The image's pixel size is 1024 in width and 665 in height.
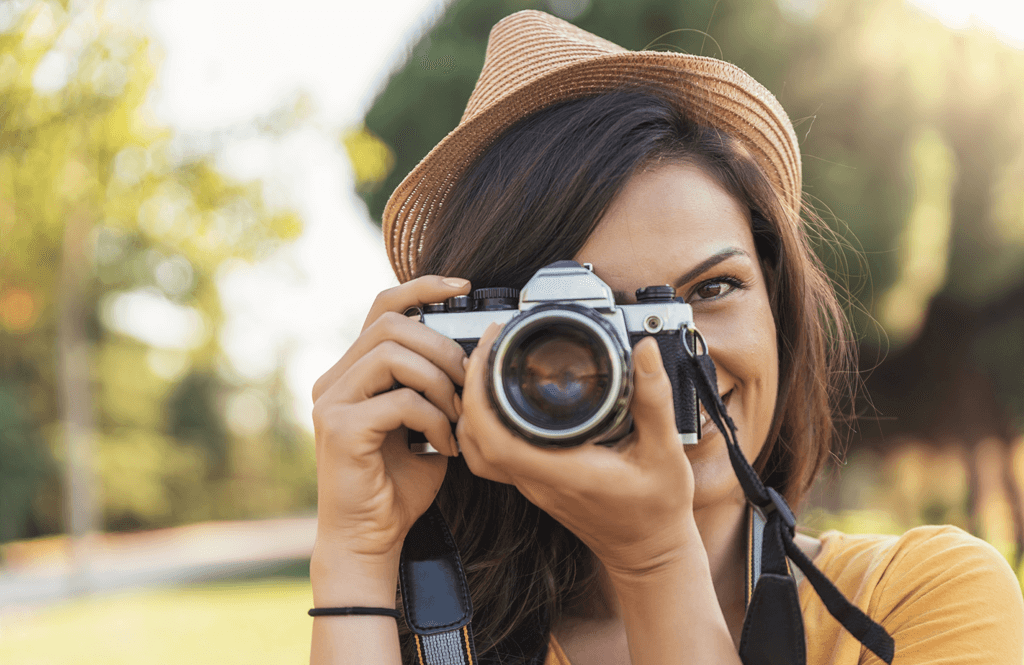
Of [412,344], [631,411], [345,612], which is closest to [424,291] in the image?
[412,344]

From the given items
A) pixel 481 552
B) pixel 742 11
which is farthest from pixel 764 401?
pixel 742 11

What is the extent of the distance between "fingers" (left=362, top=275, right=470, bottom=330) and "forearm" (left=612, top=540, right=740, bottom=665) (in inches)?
25.0

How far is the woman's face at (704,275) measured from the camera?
1.53 meters

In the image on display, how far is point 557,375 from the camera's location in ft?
4.25

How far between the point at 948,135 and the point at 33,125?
324 inches

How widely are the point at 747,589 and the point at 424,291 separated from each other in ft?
3.15

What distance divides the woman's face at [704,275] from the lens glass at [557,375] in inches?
10.7

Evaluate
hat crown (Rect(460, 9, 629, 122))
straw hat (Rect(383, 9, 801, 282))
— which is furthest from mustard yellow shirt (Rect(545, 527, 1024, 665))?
hat crown (Rect(460, 9, 629, 122))

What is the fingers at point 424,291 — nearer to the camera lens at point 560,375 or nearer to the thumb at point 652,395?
the camera lens at point 560,375

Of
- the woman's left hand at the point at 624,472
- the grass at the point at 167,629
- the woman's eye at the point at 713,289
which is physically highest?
the woman's eye at the point at 713,289

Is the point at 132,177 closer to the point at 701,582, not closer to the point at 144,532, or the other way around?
the point at 701,582

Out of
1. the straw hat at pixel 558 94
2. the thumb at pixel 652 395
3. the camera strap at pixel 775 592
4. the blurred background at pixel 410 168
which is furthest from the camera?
the blurred background at pixel 410 168

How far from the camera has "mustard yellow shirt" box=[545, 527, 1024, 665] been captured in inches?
52.6

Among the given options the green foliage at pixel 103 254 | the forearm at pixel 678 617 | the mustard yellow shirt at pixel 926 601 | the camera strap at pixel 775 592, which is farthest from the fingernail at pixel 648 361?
the green foliage at pixel 103 254
